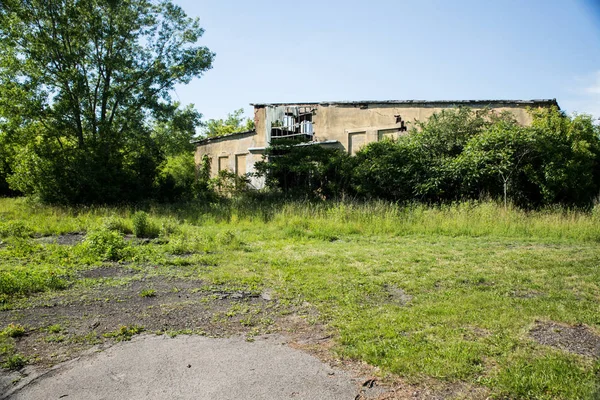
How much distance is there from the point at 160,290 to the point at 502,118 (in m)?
15.5

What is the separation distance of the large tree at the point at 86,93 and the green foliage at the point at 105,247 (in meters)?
10.4

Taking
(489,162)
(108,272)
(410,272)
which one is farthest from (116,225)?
(489,162)

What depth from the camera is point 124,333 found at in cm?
467

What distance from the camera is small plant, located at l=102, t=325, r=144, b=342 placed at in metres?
4.56

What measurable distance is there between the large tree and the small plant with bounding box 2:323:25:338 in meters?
14.8

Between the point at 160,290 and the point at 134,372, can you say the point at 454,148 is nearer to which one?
the point at 160,290

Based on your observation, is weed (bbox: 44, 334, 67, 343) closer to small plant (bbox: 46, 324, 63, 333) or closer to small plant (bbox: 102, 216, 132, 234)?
small plant (bbox: 46, 324, 63, 333)

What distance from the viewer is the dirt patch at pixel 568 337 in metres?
4.01

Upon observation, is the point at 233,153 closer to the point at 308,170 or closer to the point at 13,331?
the point at 308,170

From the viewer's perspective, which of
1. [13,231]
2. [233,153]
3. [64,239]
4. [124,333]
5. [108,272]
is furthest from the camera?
[233,153]

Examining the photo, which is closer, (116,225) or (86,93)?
(116,225)

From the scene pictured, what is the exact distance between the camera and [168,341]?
4.48m

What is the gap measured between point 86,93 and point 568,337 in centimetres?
2009

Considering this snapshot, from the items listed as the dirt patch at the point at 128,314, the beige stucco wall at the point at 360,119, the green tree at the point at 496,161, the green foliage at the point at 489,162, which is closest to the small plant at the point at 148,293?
the dirt patch at the point at 128,314
